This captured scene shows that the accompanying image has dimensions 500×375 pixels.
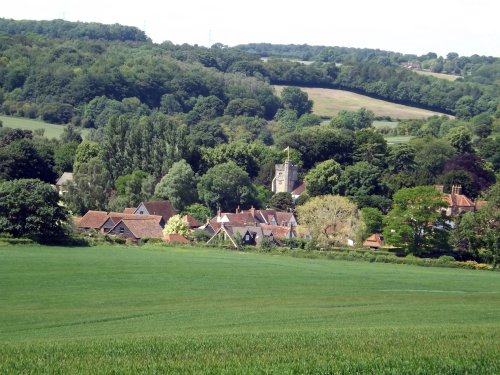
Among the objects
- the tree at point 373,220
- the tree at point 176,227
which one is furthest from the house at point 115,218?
the tree at point 373,220

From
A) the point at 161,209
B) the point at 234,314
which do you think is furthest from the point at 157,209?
the point at 234,314

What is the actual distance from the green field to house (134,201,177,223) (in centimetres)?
2022

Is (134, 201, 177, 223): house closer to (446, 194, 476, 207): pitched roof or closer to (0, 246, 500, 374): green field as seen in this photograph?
(0, 246, 500, 374): green field

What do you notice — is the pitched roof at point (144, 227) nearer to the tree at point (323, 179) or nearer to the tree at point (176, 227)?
the tree at point (176, 227)

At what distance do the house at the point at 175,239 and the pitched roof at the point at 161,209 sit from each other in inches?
446

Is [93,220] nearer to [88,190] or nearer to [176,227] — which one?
[88,190]

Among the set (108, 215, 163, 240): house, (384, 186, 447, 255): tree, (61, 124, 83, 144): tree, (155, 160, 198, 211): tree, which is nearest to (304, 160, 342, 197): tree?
(155, 160, 198, 211): tree

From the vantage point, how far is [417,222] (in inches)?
3359

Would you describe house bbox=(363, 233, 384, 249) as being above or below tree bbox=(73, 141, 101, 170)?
below

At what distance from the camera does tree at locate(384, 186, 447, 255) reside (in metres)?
84.1

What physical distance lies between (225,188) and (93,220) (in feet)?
64.5

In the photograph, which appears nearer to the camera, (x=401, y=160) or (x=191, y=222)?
(x=191, y=222)

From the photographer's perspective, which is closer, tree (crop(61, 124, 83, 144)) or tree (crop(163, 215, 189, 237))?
tree (crop(163, 215, 189, 237))

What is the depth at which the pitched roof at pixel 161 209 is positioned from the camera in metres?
98.5
